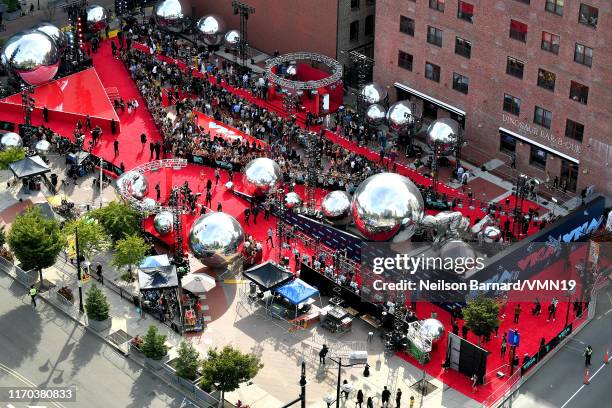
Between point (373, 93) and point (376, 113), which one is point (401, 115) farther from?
point (373, 93)

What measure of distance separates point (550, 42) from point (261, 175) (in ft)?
68.2

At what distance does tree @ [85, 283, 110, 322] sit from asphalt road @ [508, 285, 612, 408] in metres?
23.5

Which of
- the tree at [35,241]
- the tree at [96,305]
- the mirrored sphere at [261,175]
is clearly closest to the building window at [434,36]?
the mirrored sphere at [261,175]

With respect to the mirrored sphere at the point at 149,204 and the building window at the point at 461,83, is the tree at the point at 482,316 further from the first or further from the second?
the building window at the point at 461,83

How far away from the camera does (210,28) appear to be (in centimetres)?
10681

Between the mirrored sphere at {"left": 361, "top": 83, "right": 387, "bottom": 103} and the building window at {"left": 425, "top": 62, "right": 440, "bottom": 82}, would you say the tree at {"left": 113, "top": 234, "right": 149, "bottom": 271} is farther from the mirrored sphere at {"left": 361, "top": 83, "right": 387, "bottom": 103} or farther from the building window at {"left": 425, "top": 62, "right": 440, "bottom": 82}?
the building window at {"left": 425, "top": 62, "right": 440, "bottom": 82}

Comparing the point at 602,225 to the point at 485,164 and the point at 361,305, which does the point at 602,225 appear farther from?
the point at 361,305

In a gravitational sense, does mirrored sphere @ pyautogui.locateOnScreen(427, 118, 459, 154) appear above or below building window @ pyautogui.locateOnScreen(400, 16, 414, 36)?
below

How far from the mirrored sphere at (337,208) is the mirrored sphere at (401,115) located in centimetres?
1180

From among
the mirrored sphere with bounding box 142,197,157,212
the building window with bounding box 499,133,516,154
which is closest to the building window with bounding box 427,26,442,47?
the building window with bounding box 499,133,516,154

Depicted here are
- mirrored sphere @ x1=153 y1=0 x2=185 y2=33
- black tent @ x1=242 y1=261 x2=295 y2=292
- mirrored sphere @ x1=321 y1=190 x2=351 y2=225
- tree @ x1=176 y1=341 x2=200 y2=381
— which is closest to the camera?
tree @ x1=176 y1=341 x2=200 y2=381

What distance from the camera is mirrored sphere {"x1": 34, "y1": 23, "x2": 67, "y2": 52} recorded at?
10119 cm

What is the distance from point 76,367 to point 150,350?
4651mm

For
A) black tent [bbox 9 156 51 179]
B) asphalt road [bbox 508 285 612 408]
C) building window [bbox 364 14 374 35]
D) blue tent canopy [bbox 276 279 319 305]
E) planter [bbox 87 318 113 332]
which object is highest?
building window [bbox 364 14 374 35]
